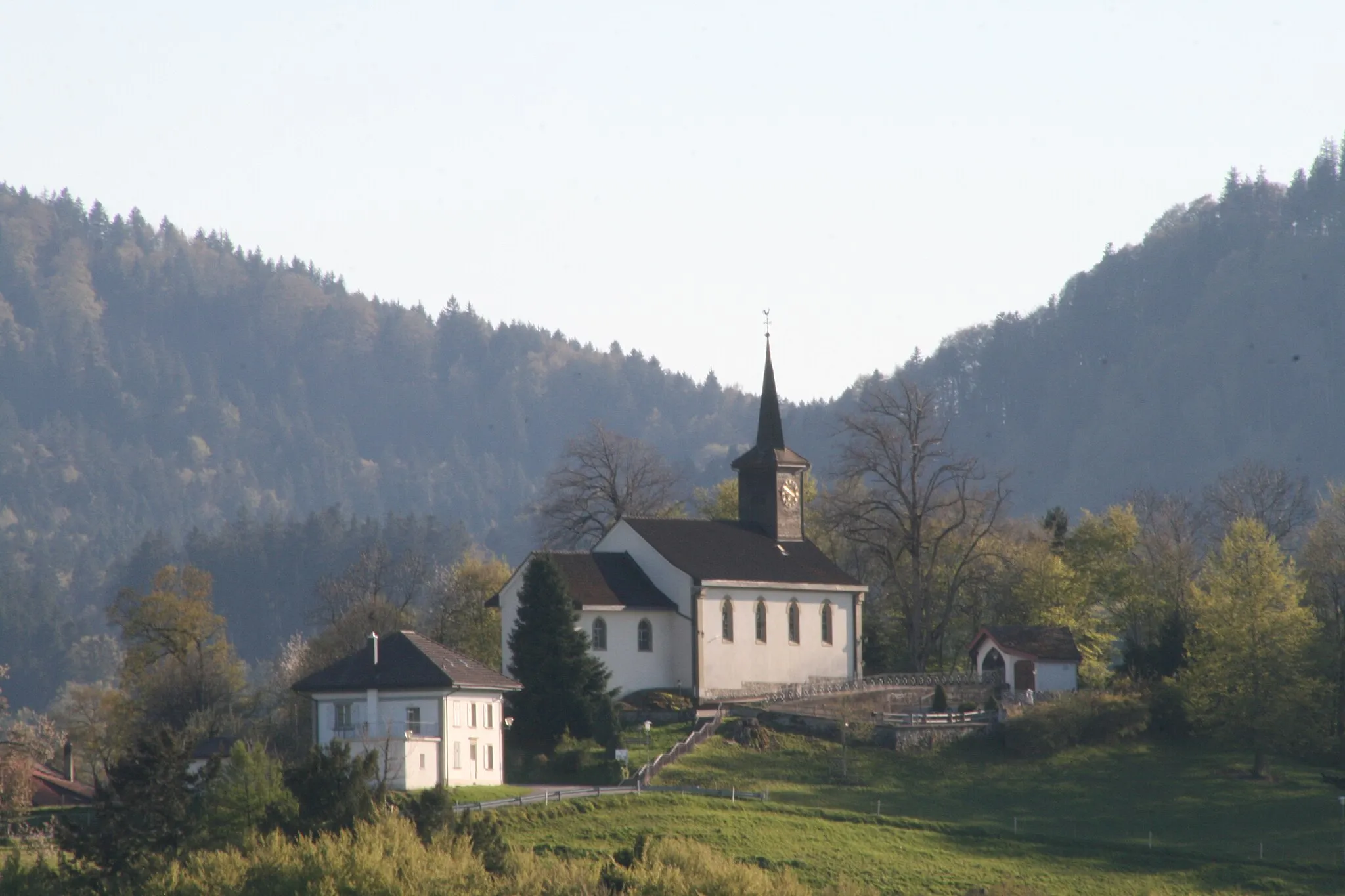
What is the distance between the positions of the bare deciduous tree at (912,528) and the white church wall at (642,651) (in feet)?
36.8

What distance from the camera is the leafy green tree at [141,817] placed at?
44719 millimetres

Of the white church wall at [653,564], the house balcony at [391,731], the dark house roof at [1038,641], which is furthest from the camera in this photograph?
the dark house roof at [1038,641]

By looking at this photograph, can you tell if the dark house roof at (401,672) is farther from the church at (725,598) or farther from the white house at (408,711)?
the church at (725,598)

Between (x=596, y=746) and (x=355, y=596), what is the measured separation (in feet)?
158

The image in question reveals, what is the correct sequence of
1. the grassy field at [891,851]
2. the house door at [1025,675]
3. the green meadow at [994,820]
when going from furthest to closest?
the house door at [1025,675]
the green meadow at [994,820]
the grassy field at [891,851]

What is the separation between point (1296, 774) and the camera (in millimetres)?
67312

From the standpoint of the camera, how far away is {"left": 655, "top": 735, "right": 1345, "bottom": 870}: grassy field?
59.7 metres

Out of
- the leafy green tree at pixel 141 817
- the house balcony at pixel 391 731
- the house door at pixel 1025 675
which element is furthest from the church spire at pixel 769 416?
the leafy green tree at pixel 141 817

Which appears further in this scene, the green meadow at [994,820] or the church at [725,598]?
the church at [725,598]

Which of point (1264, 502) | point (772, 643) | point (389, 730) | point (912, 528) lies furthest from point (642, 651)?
point (1264, 502)

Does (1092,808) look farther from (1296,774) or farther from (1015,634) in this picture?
(1015,634)

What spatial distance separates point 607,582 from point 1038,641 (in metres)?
15.6

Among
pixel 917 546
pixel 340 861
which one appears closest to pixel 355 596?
pixel 917 546

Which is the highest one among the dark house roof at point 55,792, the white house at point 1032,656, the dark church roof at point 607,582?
the dark church roof at point 607,582
